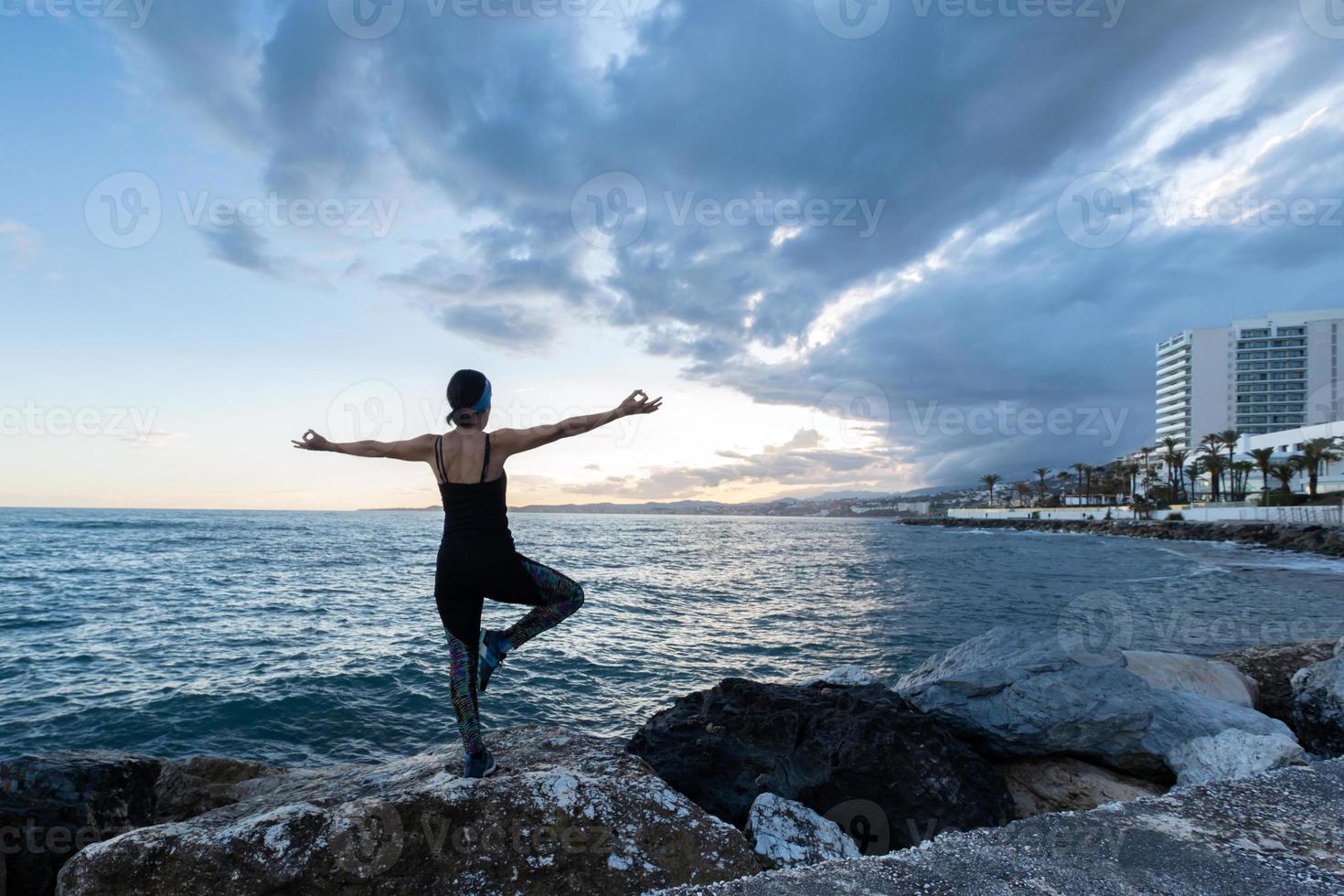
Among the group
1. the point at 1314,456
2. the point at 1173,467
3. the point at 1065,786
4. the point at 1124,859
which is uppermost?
the point at 1314,456

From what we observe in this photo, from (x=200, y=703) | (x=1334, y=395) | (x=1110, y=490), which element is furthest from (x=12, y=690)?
(x=1334, y=395)

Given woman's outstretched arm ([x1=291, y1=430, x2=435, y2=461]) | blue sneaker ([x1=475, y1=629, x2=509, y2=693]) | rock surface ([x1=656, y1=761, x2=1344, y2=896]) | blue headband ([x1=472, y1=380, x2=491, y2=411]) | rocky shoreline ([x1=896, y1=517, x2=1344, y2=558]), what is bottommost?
rocky shoreline ([x1=896, y1=517, x2=1344, y2=558])

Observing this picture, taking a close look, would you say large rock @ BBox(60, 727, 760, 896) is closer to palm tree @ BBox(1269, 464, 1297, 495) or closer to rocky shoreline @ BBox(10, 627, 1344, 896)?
rocky shoreline @ BBox(10, 627, 1344, 896)

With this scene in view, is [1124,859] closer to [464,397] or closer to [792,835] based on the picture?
[792,835]

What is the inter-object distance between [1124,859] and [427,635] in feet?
54.9

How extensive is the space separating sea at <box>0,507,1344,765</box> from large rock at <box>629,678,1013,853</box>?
6.75 ft

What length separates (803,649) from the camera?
52.5ft

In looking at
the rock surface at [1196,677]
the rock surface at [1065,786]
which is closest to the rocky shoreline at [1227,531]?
the rock surface at [1196,677]

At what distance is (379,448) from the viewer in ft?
13.9

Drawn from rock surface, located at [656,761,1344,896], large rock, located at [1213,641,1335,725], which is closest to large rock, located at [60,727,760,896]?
rock surface, located at [656,761,1344,896]

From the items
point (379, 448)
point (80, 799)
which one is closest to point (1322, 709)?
point (379, 448)

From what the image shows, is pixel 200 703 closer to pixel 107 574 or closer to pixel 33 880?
pixel 33 880

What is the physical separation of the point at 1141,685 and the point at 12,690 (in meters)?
17.5

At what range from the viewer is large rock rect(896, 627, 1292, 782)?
593 cm
